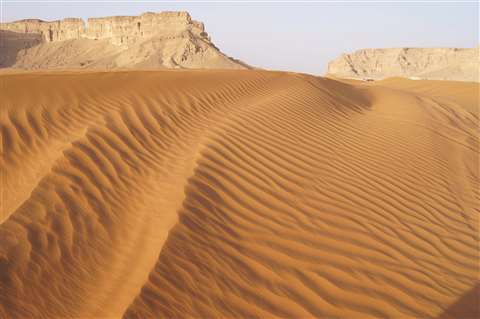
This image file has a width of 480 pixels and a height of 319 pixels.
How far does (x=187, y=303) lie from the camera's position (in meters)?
2.62

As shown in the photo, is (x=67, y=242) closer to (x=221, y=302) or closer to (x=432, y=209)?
(x=221, y=302)

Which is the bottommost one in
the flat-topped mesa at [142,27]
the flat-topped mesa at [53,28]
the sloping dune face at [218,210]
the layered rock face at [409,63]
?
the sloping dune face at [218,210]

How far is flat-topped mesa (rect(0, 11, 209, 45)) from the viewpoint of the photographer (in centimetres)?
5278

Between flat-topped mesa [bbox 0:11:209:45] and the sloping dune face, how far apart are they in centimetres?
4769

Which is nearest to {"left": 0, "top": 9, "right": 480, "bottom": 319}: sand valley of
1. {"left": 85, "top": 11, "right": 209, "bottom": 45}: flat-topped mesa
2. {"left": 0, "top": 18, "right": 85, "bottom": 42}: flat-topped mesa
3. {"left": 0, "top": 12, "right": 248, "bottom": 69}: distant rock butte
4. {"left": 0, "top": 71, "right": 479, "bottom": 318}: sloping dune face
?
{"left": 0, "top": 71, "right": 479, "bottom": 318}: sloping dune face

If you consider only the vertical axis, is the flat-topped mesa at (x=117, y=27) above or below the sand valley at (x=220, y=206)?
above

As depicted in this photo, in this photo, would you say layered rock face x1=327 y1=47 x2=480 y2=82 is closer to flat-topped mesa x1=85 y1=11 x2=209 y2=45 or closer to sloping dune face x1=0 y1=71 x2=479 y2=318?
flat-topped mesa x1=85 y1=11 x2=209 y2=45

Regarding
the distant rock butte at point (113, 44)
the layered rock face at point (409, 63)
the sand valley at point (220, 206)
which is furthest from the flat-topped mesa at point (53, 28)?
the sand valley at point (220, 206)

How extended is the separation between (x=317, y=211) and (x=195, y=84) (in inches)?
173

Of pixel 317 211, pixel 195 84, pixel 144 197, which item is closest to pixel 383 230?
pixel 317 211

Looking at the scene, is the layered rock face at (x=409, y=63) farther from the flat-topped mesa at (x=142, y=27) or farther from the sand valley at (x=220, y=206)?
the sand valley at (x=220, y=206)

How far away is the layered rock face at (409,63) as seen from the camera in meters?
60.2

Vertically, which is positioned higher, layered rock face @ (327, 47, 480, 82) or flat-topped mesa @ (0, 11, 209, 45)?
flat-topped mesa @ (0, 11, 209, 45)

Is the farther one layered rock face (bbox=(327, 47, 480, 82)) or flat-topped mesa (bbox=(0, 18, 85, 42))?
flat-topped mesa (bbox=(0, 18, 85, 42))
